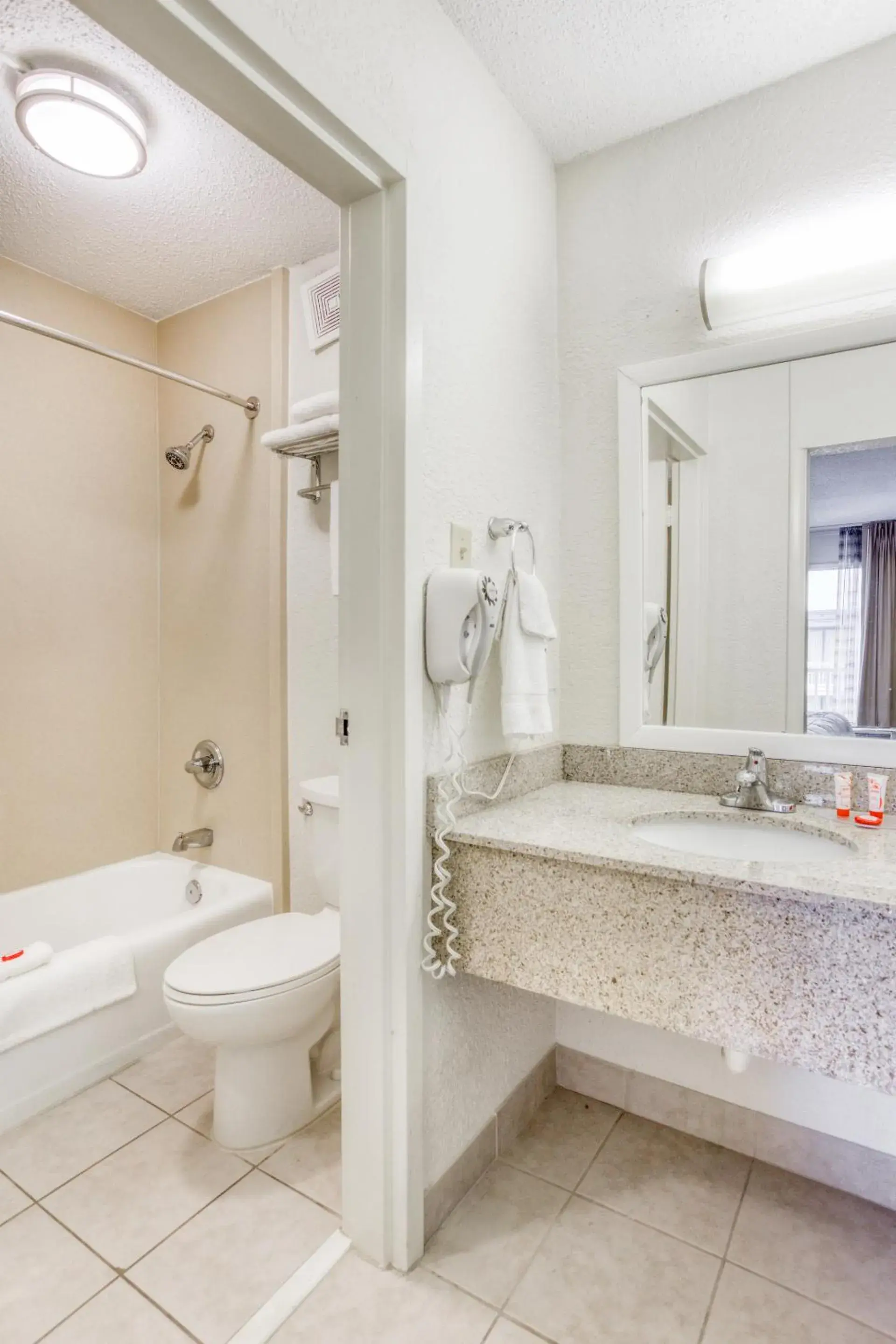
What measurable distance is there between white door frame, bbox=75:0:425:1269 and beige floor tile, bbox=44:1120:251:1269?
0.41 metres

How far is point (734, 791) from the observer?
1.57 m

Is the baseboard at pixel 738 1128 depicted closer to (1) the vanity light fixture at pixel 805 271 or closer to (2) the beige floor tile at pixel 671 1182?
(2) the beige floor tile at pixel 671 1182

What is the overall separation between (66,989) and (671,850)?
5.21ft

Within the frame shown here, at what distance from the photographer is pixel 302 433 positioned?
6.55 ft

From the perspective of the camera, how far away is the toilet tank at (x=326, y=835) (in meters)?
1.96

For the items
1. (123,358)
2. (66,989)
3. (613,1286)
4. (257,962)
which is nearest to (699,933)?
(613,1286)

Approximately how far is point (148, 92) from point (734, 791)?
2.09 metres

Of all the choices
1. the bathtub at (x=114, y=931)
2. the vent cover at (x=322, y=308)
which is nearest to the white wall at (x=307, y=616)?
the vent cover at (x=322, y=308)

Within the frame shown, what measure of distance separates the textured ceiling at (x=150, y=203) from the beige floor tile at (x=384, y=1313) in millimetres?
2443

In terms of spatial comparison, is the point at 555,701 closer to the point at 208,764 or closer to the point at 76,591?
the point at 208,764

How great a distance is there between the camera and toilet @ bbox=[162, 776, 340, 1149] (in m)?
1.53

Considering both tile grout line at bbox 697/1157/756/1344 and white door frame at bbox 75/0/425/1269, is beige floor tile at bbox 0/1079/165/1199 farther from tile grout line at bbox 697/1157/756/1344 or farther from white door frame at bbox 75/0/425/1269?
tile grout line at bbox 697/1157/756/1344

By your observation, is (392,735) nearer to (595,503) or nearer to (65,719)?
(595,503)

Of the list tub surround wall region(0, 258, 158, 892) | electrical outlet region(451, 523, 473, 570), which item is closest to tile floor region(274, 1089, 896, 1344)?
electrical outlet region(451, 523, 473, 570)
